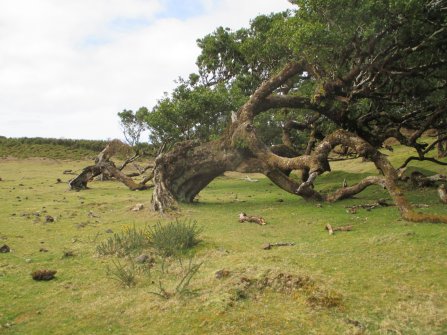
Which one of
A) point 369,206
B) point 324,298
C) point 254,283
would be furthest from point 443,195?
point 254,283

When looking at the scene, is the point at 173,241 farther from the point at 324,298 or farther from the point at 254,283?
the point at 324,298

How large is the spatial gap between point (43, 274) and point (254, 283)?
4.74 metres

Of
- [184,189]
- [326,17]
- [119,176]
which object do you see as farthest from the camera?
[119,176]

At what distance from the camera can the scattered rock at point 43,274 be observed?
900 cm

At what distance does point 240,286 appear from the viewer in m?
7.29

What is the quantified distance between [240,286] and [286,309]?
103 centimetres

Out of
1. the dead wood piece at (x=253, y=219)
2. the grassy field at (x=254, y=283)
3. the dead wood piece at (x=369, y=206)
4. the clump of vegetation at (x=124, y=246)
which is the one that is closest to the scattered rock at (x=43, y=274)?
the grassy field at (x=254, y=283)

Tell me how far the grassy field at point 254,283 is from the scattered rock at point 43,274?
14 cm

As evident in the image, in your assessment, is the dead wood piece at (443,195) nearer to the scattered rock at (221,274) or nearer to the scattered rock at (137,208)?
the scattered rock at (221,274)

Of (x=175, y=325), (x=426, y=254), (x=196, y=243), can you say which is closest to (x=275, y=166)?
(x=196, y=243)

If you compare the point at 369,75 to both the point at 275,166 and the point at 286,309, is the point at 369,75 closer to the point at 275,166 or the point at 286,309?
the point at 275,166

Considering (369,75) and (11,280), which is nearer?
(11,280)

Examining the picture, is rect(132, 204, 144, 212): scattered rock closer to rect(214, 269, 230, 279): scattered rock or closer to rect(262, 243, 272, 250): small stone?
rect(262, 243, 272, 250): small stone

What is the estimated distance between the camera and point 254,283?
7.44m
